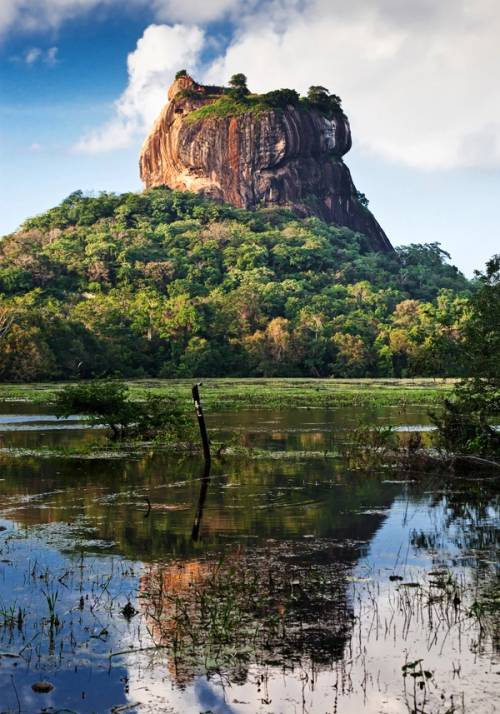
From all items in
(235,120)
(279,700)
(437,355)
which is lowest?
(279,700)

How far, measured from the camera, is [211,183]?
157 m

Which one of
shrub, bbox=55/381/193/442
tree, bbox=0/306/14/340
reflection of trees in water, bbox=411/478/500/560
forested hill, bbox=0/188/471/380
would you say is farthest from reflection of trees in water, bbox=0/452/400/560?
tree, bbox=0/306/14/340

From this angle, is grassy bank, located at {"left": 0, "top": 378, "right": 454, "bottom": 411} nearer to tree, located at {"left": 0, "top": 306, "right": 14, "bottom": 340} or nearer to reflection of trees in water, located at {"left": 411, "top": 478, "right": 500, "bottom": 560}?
tree, located at {"left": 0, "top": 306, "right": 14, "bottom": 340}

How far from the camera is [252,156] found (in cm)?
15562

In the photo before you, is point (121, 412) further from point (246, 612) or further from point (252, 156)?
point (252, 156)

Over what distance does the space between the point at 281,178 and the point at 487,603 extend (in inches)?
5936

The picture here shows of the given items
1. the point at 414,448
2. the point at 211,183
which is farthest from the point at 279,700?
the point at 211,183

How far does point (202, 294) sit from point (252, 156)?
52.3m

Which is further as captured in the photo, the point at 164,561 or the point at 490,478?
the point at 490,478

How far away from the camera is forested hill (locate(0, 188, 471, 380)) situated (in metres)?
84.9

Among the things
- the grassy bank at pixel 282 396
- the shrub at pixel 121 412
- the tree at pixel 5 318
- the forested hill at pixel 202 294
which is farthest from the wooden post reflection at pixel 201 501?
the tree at pixel 5 318

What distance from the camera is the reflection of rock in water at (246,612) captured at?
8.95m

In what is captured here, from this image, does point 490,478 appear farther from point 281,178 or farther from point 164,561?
point 281,178

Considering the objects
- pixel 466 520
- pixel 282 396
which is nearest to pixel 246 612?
pixel 466 520
